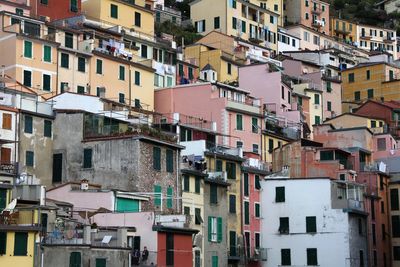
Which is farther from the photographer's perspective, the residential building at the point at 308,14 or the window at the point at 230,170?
the residential building at the point at 308,14

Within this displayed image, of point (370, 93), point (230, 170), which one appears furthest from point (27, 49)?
point (370, 93)

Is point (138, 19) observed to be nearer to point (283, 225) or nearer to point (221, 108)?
point (221, 108)

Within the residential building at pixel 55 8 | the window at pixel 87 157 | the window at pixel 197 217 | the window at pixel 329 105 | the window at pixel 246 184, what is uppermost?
the residential building at pixel 55 8

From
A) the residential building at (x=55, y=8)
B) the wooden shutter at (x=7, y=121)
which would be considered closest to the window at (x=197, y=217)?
the wooden shutter at (x=7, y=121)

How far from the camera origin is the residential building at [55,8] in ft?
263

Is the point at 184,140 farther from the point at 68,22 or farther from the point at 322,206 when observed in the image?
the point at 68,22

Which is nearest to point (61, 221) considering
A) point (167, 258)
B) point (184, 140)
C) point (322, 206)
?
point (167, 258)

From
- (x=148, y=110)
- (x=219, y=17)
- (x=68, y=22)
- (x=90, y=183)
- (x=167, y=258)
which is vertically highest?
(x=219, y=17)

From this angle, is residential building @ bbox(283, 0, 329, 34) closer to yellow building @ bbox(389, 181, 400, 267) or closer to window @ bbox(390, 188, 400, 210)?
yellow building @ bbox(389, 181, 400, 267)

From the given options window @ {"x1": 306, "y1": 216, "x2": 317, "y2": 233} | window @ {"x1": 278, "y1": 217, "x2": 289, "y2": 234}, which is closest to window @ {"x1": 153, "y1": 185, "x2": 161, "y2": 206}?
window @ {"x1": 278, "y1": 217, "x2": 289, "y2": 234}

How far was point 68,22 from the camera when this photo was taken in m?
78.4

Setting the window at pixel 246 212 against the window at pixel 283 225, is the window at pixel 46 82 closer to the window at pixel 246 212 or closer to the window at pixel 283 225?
the window at pixel 246 212

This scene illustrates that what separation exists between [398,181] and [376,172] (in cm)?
262

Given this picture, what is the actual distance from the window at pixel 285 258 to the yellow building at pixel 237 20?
4524cm
